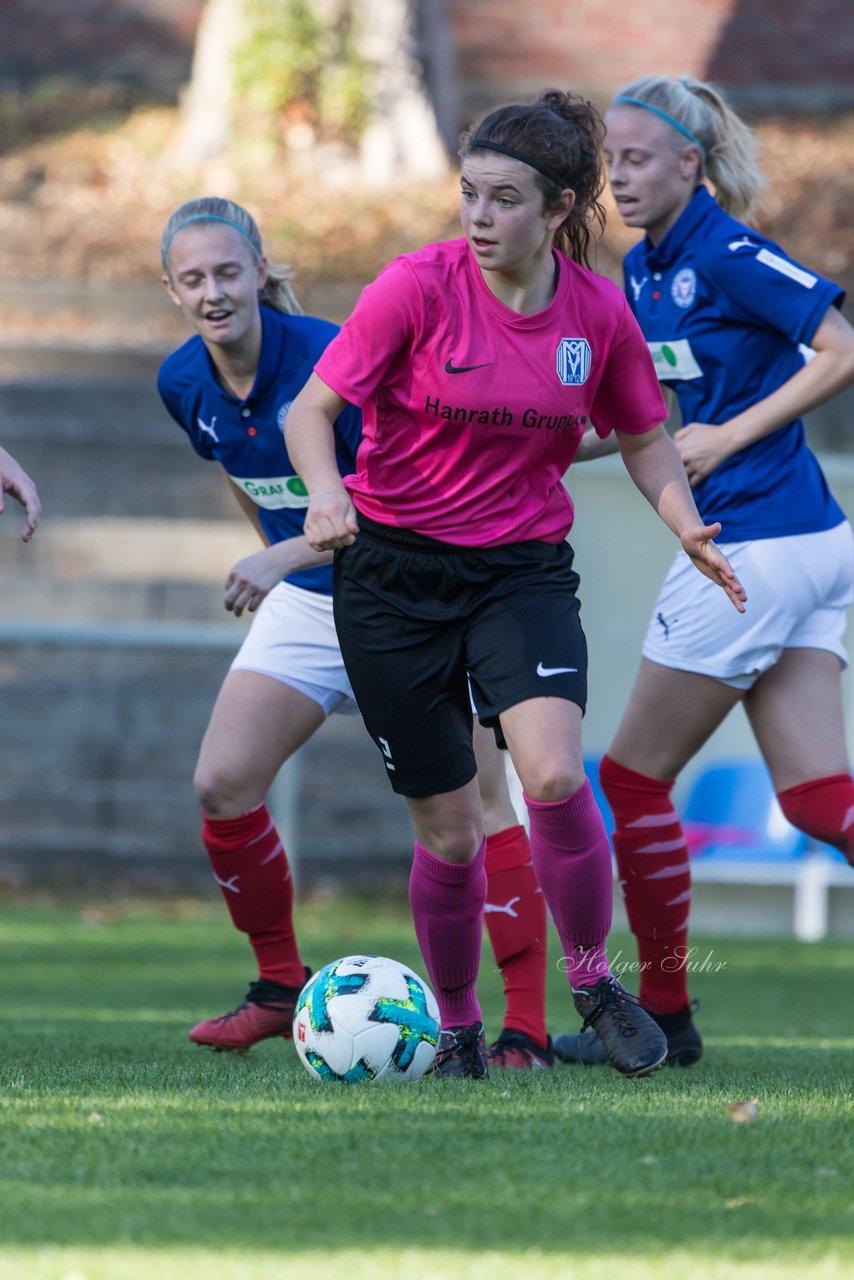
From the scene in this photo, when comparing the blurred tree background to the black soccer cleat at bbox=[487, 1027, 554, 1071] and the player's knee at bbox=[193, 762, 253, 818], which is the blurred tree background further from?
the black soccer cleat at bbox=[487, 1027, 554, 1071]

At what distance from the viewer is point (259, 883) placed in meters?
5.30

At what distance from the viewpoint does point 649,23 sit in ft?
63.6

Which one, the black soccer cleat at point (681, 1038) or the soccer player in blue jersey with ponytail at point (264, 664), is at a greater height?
the soccer player in blue jersey with ponytail at point (264, 664)

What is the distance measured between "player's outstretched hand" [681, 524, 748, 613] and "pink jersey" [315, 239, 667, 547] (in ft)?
1.14

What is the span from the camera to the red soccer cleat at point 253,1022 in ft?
17.0

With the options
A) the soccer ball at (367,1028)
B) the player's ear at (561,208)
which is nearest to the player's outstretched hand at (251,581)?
the soccer ball at (367,1028)

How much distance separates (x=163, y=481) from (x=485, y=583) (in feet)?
32.9

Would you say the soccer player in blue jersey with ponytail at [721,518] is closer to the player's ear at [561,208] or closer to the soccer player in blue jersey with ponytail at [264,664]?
Result: the soccer player in blue jersey with ponytail at [264,664]

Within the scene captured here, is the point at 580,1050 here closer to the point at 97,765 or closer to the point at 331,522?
the point at 331,522

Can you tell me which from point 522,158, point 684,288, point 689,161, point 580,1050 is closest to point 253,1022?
point 580,1050

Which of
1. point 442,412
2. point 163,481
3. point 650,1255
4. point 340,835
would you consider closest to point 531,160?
point 442,412

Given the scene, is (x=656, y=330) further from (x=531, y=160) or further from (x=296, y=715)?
(x=296, y=715)

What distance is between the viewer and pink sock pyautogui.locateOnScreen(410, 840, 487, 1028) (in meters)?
4.46

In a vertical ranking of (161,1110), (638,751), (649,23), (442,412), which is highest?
(649,23)
